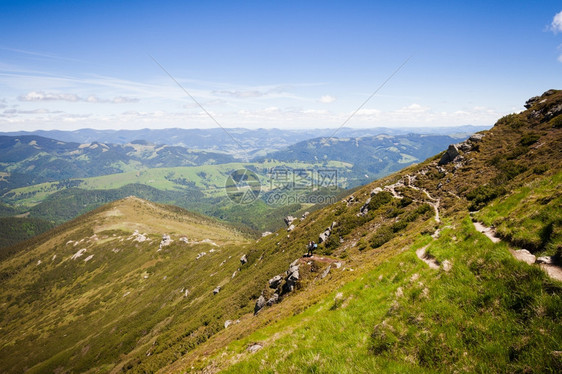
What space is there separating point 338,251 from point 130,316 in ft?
421

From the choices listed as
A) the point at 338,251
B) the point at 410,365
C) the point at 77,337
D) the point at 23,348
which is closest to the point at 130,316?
the point at 77,337

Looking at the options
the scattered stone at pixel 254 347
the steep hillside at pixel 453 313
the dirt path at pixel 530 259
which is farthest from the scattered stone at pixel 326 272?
the dirt path at pixel 530 259

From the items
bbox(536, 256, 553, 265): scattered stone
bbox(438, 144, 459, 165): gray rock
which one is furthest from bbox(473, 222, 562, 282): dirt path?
bbox(438, 144, 459, 165): gray rock

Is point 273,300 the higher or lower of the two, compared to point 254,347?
lower

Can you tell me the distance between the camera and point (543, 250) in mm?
9094

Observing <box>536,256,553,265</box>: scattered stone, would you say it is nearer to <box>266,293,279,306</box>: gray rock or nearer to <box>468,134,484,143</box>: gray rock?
<box>266,293,279,306</box>: gray rock

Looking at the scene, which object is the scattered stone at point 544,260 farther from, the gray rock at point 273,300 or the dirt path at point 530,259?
the gray rock at point 273,300

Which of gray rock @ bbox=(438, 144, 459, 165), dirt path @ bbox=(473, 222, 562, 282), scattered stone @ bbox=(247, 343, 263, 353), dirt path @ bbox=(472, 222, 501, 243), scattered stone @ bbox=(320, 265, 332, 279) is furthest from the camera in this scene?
gray rock @ bbox=(438, 144, 459, 165)

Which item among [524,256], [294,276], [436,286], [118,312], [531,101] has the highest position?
[531,101]

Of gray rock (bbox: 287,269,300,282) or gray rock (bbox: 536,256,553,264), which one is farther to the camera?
gray rock (bbox: 287,269,300,282)

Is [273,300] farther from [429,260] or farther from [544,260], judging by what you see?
[544,260]

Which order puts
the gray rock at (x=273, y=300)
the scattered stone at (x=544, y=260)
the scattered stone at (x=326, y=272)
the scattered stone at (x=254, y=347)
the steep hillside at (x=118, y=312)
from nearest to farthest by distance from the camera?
the scattered stone at (x=544, y=260) < the scattered stone at (x=254, y=347) < the scattered stone at (x=326, y=272) < the gray rock at (x=273, y=300) < the steep hillside at (x=118, y=312)

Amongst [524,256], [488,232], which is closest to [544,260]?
[524,256]

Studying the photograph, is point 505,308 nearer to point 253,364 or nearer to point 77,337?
point 253,364
